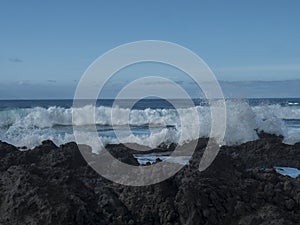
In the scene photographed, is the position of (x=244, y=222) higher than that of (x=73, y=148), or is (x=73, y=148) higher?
(x=73, y=148)

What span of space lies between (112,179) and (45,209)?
4.89ft

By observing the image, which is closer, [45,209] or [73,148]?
[45,209]

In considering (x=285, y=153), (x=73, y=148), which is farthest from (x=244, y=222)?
(x=285, y=153)

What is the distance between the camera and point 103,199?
21.0 ft

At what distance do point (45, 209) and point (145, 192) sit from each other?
3.99 feet

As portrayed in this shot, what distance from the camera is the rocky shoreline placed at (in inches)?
235

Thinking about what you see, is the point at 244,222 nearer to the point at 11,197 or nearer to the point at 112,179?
the point at 112,179

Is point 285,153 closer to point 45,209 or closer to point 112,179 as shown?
point 112,179

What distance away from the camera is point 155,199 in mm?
6324

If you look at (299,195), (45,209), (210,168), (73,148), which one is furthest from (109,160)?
(299,195)

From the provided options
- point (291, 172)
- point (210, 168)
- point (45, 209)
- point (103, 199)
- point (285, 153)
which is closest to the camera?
point (45, 209)

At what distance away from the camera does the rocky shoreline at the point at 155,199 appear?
5980 mm

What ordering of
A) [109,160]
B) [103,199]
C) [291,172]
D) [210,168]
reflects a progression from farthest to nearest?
[291,172] → [109,160] → [210,168] → [103,199]

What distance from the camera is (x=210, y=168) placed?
7051 millimetres
